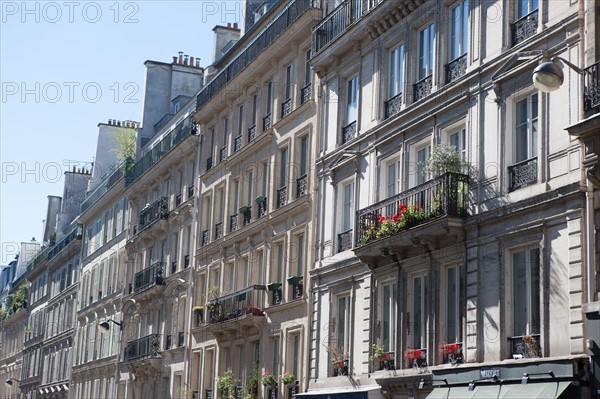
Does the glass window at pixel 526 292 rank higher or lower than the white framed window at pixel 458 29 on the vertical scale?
lower

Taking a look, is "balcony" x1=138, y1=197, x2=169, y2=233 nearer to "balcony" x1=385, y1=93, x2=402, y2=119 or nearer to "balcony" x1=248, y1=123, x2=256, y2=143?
"balcony" x1=248, y1=123, x2=256, y2=143

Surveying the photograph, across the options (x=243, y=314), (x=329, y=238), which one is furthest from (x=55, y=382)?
(x=329, y=238)

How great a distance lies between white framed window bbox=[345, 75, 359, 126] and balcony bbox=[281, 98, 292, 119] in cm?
423

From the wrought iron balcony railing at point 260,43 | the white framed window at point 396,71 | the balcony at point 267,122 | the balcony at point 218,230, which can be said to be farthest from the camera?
the balcony at point 218,230

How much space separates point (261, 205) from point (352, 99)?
22.0 feet

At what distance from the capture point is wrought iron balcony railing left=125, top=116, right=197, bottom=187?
41812 millimetres

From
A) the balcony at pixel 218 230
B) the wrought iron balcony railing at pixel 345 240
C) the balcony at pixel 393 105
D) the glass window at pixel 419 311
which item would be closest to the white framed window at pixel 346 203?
the wrought iron balcony railing at pixel 345 240

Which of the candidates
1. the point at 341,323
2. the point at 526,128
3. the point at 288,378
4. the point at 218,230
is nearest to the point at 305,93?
the point at 341,323

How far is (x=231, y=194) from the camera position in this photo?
119 feet

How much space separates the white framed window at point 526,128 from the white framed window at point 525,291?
1835 mm

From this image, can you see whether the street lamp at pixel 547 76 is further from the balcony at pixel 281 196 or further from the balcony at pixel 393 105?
the balcony at pixel 281 196

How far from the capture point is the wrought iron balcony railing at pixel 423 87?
2376cm

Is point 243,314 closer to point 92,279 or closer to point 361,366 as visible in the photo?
point 361,366

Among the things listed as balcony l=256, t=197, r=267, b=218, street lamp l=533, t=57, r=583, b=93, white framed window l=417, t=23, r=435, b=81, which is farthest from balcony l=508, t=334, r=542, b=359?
balcony l=256, t=197, r=267, b=218
